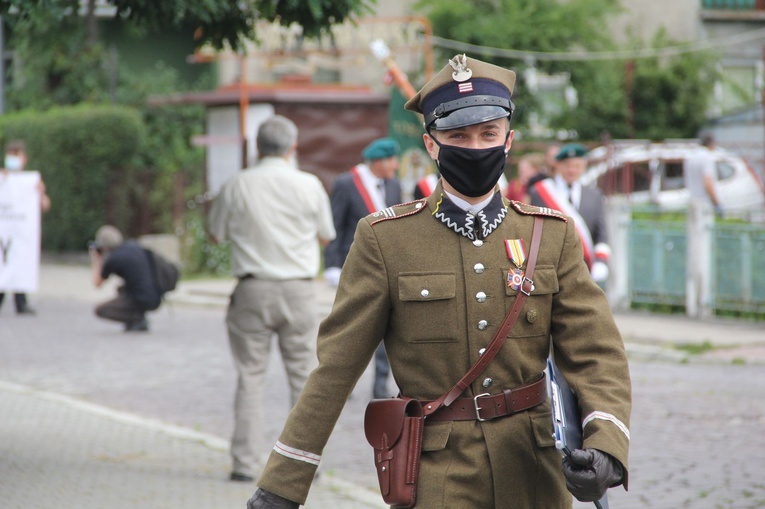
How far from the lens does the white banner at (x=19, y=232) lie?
12211mm

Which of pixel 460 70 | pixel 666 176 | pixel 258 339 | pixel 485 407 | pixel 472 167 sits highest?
pixel 460 70

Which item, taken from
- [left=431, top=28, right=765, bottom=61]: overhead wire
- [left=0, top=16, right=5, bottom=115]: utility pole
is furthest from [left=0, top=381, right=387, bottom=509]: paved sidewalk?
[left=0, top=16, right=5, bottom=115]: utility pole

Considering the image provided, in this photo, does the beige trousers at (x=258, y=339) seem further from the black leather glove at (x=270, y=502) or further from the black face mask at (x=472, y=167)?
the black face mask at (x=472, y=167)

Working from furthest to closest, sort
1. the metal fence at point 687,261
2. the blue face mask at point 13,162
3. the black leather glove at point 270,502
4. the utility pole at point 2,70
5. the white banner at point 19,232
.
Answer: the utility pole at point 2,70
the blue face mask at point 13,162
the metal fence at point 687,261
the white banner at point 19,232
the black leather glove at point 270,502

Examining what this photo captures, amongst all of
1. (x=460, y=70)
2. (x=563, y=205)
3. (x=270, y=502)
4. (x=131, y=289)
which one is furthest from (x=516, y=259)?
(x=131, y=289)

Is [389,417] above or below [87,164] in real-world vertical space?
below

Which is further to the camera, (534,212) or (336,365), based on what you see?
(534,212)

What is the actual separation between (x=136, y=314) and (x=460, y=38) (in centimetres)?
1231

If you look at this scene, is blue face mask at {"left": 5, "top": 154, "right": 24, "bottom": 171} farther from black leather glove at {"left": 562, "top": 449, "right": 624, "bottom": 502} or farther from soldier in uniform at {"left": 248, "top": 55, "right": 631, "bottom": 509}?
black leather glove at {"left": 562, "top": 449, "right": 624, "bottom": 502}

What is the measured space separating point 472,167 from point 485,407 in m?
0.64

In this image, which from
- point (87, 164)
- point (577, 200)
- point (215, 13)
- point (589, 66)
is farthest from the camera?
point (589, 66)

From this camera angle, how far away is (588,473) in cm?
297

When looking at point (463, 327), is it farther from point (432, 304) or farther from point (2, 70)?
point (2, 70)

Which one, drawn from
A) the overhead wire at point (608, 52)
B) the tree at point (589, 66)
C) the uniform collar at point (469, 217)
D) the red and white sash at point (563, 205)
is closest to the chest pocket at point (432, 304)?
the uniform collar at point (469, 217)
